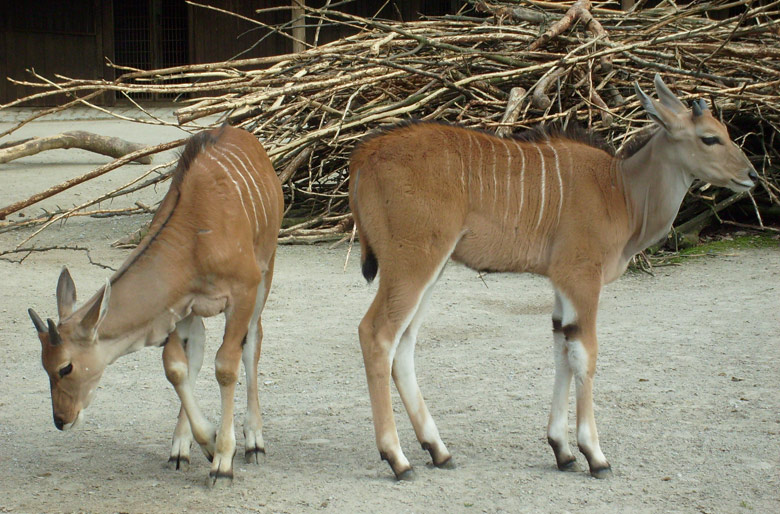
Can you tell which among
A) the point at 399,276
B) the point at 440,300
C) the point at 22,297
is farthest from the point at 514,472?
the point at 22,297

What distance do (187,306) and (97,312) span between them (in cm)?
38

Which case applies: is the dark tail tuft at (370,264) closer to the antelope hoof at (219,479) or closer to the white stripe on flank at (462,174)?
the white stripe on flank at (462,174)

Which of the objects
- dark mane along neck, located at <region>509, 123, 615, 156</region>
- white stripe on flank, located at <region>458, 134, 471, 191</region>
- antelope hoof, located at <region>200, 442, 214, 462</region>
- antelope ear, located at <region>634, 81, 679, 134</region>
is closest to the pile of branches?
dark mane along neck, located at <region>509, 123, 615, 156</region>

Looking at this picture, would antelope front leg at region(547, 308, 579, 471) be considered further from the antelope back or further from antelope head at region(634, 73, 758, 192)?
antelope head at region(634, 73, 758, 192)

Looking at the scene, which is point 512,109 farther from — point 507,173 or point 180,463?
point 180,463

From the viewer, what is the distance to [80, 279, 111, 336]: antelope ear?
326 centimetres

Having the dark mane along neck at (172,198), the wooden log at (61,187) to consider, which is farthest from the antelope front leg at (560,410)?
the wooden log at (61,187)

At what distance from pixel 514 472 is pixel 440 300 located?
2.70m

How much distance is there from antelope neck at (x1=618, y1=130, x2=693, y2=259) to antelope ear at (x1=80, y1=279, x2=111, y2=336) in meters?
2.00

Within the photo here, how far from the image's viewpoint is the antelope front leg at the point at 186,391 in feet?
11.8

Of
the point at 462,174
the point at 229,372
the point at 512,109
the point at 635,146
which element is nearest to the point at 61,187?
the point at 512,109

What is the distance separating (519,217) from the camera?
3.78 metres

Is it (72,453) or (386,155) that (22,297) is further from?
(386,155)

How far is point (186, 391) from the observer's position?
359 cm
